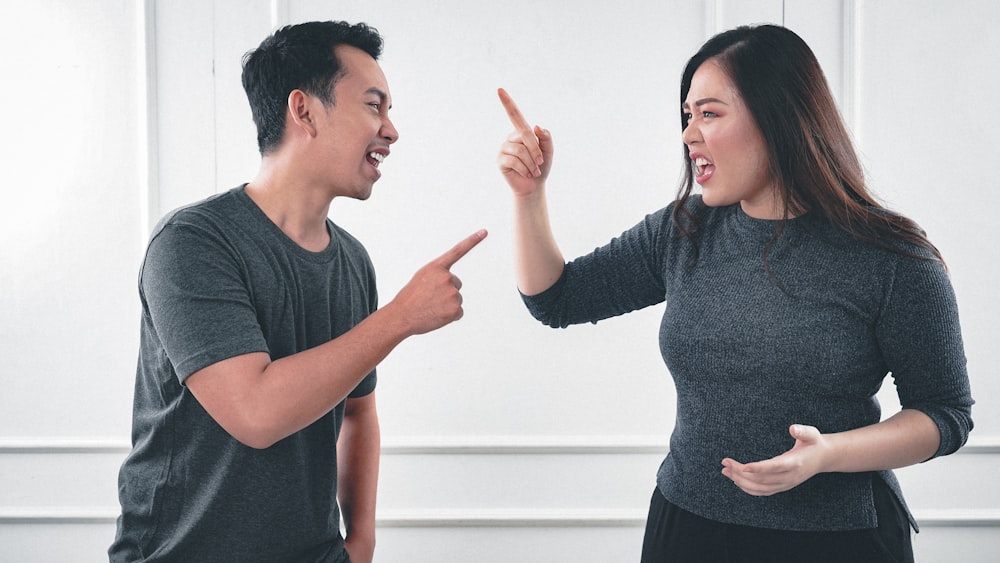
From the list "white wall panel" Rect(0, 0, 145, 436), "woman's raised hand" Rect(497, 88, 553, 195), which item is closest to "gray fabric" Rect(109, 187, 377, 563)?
"woman's raised hand" Rect(497, 88, 553, 195)

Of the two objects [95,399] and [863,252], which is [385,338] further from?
[95,399]

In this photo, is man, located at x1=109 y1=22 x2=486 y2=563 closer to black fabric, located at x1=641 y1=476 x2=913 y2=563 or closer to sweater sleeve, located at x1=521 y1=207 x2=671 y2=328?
sweater sleeve, located at x1=521 y1=207 x2=671 y2=328

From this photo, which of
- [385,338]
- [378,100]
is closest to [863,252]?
[385,338]

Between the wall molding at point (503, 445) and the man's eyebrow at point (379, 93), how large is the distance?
1.09 meters

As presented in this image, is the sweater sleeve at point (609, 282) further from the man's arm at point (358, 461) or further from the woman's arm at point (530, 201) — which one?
the man's arm at point (358, 461)

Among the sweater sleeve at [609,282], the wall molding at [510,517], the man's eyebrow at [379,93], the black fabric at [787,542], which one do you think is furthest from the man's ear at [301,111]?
the wall molding at [510,517]

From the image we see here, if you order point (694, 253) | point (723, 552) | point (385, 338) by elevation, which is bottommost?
point (723, 552)

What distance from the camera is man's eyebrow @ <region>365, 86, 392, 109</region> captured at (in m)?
1.31

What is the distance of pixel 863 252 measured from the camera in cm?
114

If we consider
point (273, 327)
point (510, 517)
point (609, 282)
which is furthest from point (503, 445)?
point (273, 327)

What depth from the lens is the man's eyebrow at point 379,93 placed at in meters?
1.31

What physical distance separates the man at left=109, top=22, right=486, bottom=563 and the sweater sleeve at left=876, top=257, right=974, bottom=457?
668 mm

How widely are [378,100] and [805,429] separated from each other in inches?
36.0

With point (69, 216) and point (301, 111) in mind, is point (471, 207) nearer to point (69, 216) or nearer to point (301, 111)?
point (301, 111)
